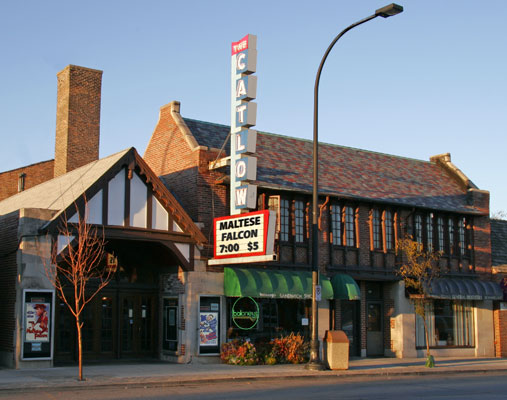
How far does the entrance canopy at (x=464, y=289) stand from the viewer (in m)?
28.0

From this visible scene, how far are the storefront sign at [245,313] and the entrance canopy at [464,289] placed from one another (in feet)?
25.0

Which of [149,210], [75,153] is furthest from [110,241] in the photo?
[75,153]

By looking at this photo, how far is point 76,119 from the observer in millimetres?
30422

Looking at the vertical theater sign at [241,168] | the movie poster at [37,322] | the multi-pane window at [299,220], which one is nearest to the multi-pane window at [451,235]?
the multi-pane window at [299,220]

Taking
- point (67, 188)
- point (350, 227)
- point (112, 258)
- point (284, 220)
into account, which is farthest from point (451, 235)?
point (67, 188)

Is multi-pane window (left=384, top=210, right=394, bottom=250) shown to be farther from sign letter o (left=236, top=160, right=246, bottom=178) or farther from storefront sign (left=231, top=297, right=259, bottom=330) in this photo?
sign letter o (left=236, top=160, right=246, bottom=178)

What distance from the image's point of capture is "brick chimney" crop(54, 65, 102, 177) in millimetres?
30094

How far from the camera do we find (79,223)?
19078 mm

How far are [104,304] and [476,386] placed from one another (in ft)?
41.7

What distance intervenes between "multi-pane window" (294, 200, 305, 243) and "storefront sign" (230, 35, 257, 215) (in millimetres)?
3710

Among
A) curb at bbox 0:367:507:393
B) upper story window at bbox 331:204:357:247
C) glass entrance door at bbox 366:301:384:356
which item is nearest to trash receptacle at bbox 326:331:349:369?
curb at bbox 0:367:507:393

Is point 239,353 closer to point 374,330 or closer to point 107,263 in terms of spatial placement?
point 107,263

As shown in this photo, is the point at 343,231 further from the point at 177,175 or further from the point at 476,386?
the point at 476,386

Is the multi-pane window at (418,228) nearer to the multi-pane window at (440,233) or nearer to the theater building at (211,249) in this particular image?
the theater building at (211,249)
